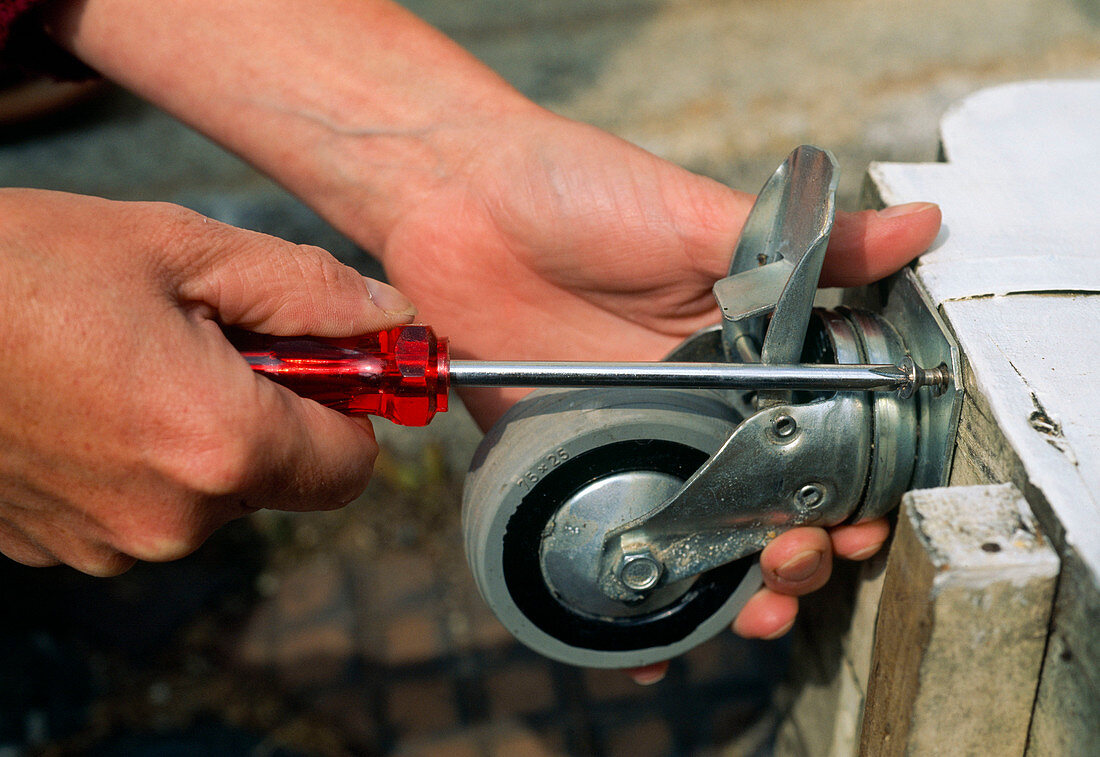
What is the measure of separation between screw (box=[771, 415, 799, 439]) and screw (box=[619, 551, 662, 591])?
0.51ft

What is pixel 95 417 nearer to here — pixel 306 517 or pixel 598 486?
pixel 598 486

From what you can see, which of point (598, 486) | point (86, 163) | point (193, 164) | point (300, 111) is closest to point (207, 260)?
point (598, 486)

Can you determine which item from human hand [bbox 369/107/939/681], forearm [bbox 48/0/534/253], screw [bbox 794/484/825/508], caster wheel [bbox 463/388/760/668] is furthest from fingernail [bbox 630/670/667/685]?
forearm [bbox 48/0/534/253]

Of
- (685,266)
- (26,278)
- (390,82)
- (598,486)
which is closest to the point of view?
(26,278)

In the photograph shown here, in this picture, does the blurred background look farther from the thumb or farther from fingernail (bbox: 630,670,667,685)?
the thumb

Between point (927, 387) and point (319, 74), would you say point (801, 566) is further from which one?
point (319, 74)

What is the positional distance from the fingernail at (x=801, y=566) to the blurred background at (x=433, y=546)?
0.63 metres

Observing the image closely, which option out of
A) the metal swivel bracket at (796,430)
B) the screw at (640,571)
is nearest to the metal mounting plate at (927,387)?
the metal swivel bracket at (796,430)

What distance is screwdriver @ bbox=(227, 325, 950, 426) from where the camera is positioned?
0.71 m

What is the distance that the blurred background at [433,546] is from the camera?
1613 millimetres

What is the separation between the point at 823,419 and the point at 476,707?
1114 mm

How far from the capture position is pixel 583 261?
108 cm

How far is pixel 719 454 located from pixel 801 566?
0.20 meters

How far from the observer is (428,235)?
116cm
